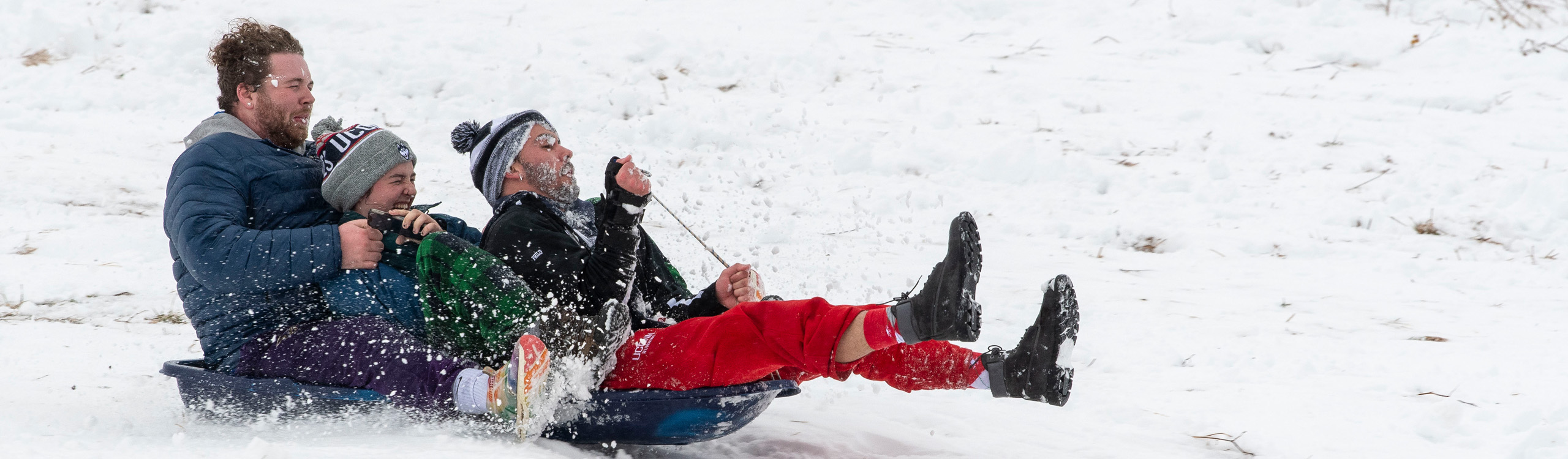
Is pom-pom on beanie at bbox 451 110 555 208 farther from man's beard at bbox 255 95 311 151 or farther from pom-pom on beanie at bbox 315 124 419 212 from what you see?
man's beard at bbox 255 95 311 151

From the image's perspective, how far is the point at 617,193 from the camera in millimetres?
2822

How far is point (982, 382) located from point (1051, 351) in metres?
0.32

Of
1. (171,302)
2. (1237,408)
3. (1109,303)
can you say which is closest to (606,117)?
(171,302)

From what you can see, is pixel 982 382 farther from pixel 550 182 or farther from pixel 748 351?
pixel 550 182

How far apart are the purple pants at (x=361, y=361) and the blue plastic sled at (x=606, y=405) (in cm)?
3

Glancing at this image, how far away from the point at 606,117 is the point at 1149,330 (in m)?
3.77

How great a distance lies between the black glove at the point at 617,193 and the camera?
2.81 meters

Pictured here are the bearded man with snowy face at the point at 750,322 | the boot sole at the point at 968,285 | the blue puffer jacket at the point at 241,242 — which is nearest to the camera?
the boot sole at the point at 968,285

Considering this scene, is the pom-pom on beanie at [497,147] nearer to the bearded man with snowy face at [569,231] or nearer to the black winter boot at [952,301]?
the bearded man with snowy face at [569,231]

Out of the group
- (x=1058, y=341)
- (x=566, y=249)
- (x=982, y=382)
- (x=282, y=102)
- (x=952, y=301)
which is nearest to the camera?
(x=952, y=301)

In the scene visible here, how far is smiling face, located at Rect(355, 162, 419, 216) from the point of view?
323 centimetres

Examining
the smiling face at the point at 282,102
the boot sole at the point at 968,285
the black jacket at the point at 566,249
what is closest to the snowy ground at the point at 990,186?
the black jacket at the point at 566,249

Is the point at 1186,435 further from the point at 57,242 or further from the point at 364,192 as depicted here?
the point at 57,242

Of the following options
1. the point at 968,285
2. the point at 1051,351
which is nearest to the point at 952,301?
the point at 968,285
